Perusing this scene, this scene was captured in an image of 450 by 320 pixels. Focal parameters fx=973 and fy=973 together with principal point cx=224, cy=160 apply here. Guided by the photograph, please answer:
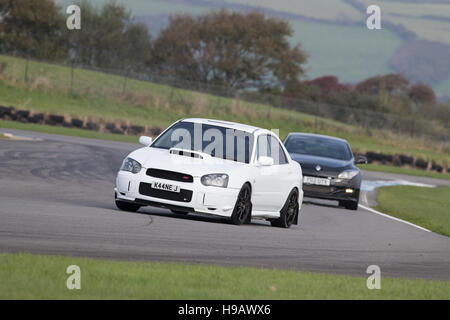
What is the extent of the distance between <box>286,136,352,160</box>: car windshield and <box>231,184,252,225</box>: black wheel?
7563mm

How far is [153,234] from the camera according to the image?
11.7 m

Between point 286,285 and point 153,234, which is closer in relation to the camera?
point 286,285

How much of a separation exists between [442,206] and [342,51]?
16635 cm

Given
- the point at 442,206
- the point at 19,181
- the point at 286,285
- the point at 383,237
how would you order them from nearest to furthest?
1. the point at 286,285
2. the point at 383,237
3. the point at 19,181
4. the point at 442,206

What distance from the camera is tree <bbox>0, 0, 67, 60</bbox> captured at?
82938mm

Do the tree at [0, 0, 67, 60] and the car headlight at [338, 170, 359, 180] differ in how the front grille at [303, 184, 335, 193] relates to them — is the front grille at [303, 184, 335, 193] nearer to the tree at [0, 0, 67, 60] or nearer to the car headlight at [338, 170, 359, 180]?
the car headlight at [338, 170, 359, 180]

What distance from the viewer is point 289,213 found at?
51.5 feet

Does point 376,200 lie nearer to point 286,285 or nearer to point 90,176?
point 90,176

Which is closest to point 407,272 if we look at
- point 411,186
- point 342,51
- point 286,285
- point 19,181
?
point 286,285

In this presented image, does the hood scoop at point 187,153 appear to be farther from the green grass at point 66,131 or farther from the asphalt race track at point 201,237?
the green grass at point 66,131

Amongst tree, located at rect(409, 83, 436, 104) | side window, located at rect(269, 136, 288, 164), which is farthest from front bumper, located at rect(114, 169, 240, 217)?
tree, located at rect(409, 83, 436, 104)

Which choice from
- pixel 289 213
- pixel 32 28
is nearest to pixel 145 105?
pixel 32 28

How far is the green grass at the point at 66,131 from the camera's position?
39750mm
